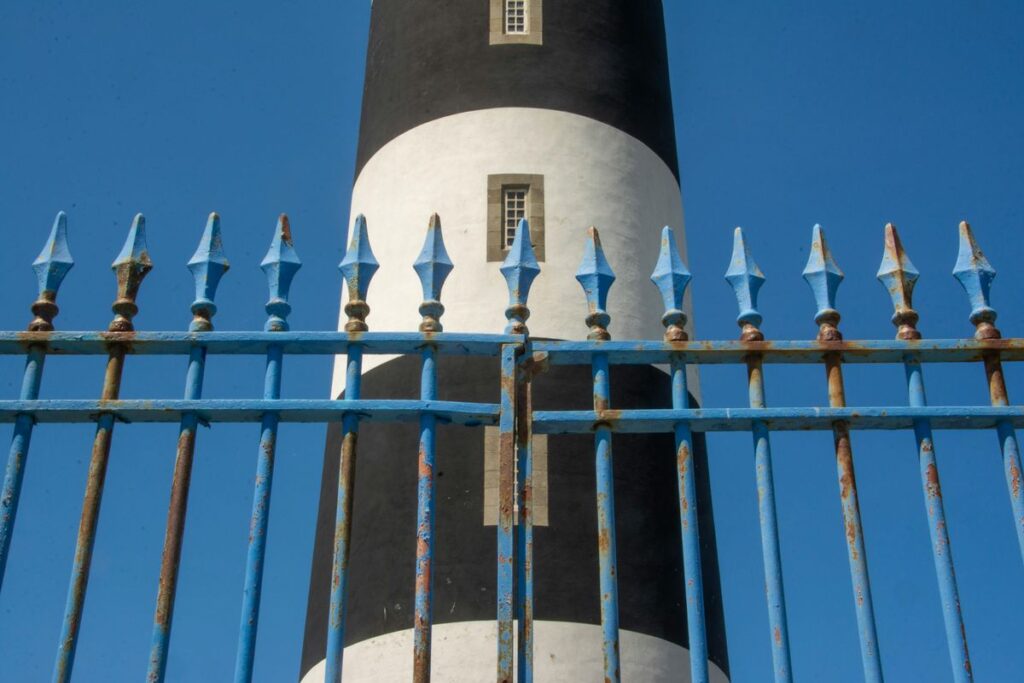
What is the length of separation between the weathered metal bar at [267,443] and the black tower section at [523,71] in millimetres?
7219

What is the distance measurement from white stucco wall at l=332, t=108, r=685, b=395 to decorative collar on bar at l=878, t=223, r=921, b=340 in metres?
5.88

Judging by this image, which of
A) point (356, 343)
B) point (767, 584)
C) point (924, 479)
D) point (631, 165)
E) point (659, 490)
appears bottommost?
point (767, 584)

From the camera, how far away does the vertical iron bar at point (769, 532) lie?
14.2ft

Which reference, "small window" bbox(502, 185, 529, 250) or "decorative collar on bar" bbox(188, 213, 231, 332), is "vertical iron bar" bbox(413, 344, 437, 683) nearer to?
"decorative collar on bar" bbox(188, 213, 231, 332)

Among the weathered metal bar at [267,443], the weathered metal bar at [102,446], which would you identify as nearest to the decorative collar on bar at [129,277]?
the weathered metal bar at [102,446]

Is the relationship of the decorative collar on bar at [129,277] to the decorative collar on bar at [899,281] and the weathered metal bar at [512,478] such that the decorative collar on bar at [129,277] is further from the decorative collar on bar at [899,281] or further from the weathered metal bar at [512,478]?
the decorative collar on bar at [899,281]

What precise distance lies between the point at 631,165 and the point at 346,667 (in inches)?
188

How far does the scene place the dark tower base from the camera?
9820mm

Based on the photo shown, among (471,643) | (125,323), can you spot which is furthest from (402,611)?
(125,323)

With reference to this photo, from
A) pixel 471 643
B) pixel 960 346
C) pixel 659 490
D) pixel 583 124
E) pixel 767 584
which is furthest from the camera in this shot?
pixel 583 124

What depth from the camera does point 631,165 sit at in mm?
11898

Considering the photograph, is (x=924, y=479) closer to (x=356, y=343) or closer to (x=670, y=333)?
(x=670, y=333)

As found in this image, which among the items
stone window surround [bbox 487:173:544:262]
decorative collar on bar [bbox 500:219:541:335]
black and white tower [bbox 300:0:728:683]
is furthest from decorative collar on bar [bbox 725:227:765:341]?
stone window surround [bbox 487:173:544:262]

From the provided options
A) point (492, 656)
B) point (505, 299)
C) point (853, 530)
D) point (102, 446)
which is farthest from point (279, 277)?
point (505, 299)
